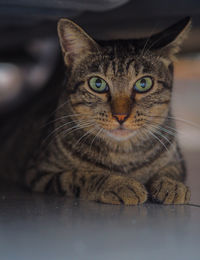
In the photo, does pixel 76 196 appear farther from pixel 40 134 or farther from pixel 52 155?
pixel 40 134

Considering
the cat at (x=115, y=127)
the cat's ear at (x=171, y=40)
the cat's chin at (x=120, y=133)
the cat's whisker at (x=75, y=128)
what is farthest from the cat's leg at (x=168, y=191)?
the cat's ear at (x=171, y=40)

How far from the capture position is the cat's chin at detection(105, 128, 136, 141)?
1.67 m

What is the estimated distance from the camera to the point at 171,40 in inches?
68.9

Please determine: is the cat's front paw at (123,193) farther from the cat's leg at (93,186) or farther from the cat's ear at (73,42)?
the cat's ear at (73,42)

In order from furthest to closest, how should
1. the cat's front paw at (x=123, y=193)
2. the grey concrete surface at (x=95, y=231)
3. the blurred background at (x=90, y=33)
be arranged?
the blurred background at (x=90, y=33), the cat's front paw at (x=123, y=193), the grey concrete surface at (x=95, y=231)

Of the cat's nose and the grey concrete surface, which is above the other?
the cat's nose

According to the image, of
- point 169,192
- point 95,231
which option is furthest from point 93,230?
point 169,192

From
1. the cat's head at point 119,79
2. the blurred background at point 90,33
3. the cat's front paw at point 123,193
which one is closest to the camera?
the cat's front paw at point 123,193

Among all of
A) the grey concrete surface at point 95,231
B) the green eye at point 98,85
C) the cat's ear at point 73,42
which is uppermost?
the cat's ear at point 73,42

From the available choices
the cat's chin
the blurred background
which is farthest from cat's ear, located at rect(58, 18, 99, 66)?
the cat's chin

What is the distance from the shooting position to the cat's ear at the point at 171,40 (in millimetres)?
1735

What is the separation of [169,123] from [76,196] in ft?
1.66

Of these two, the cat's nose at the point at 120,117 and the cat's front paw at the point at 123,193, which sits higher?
the cat's nose at the point at 120,117

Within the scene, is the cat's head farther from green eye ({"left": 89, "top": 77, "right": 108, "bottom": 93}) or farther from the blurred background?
the blurred background
